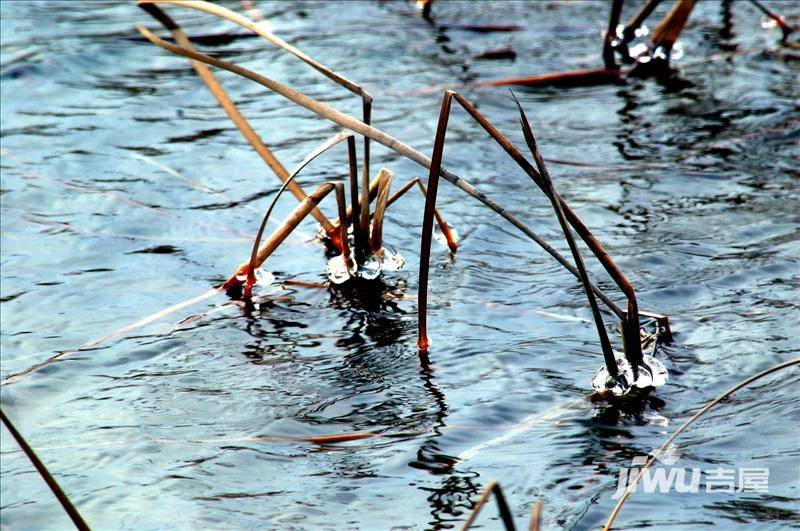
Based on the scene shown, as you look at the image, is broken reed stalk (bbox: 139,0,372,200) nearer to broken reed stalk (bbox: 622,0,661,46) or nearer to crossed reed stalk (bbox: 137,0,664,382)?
crossed reed stalk (bbox: 137,0,664,382)

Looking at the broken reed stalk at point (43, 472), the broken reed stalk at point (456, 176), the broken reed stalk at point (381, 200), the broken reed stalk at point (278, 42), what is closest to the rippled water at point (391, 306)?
the broken reed stalk at point (381, 200)

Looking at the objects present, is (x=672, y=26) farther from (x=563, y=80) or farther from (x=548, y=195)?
(x=548, y=195)

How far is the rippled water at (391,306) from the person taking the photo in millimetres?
2160

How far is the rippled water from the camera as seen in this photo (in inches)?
85.0

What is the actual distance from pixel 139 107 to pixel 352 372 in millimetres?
2902

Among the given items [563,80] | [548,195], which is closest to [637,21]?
[563,80]

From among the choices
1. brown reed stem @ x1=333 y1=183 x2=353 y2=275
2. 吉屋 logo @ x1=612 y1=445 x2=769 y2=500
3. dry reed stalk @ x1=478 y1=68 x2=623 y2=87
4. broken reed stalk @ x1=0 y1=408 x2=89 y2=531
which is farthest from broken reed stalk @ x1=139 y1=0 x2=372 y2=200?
dry reed stalk @ x1=478 y1=68 x2=623 y2=87

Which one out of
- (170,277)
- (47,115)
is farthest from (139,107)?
(170,277)

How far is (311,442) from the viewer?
2326 mm

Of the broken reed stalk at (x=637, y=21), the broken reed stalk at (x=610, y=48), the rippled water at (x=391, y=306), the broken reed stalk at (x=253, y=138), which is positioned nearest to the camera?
the rippled water at (x=391, y=306)

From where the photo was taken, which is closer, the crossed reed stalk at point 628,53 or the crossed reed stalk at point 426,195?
the crossed reed stalk at point 426,195

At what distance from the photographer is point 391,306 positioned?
9.91 ft

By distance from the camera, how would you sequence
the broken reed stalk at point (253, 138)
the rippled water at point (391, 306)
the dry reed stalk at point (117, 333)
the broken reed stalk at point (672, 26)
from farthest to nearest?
the broken reed stalk at point (672, 26), the broken reed stalk at point (253, 138), the dry reed stalk at point (117, 333), the rippled water at point (391, 306)

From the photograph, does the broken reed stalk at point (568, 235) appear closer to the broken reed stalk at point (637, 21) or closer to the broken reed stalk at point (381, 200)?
the broken reed stalk at point (381, 200)
